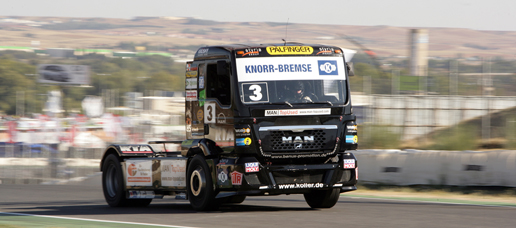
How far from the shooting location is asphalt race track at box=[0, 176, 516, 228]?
8.44 meters

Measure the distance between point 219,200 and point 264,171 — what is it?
91 cm

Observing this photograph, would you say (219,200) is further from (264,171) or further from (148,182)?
(148,182)

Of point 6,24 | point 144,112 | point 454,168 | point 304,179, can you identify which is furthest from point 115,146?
point 6,24

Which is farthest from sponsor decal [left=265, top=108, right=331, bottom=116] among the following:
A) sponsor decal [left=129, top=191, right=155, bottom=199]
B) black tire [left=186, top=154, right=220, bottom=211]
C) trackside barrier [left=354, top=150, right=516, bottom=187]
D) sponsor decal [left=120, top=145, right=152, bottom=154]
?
trackside barrier [left=354, top=150, right=516, bottom=187]

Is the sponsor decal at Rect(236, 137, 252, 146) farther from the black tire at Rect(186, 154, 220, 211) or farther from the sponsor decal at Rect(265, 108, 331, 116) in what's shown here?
the black tire at Rect(186, 154, 220, 211)

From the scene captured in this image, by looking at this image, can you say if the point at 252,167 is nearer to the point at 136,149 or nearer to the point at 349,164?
the point at 349,164

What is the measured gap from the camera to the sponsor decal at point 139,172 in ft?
38.4

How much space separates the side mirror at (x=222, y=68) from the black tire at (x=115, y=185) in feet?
11.4

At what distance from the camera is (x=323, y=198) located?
10859mm

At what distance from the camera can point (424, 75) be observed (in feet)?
83.8

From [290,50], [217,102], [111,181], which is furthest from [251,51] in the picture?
[111,181]

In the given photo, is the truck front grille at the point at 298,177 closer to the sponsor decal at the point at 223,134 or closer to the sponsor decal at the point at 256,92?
the sponsor decal at the point at 223,134

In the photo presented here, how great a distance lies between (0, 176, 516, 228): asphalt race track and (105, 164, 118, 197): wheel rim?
30 centimetres

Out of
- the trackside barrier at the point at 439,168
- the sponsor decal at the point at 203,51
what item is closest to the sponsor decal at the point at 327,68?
the sponsor decal at the point at 203,51
